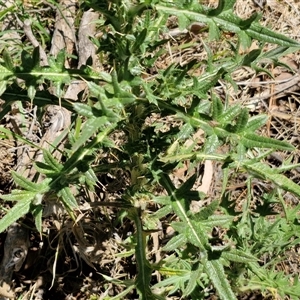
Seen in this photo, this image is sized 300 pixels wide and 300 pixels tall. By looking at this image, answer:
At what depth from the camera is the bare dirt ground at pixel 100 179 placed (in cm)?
298

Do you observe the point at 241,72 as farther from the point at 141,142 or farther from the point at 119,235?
the point at 141,142

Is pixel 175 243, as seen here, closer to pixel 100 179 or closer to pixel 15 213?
pixel 15 213

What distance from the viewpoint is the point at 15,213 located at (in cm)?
199

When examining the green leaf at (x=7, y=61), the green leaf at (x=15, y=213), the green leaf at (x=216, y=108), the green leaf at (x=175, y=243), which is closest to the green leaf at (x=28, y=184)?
the green leaf at (x=15, y=213)

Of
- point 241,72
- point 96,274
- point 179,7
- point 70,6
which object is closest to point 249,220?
→ point 96,274

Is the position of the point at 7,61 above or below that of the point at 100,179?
above

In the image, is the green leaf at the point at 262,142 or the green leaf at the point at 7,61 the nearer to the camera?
the green leaf at the point at 262,142

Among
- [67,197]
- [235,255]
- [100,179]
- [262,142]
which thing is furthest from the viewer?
[100,179]

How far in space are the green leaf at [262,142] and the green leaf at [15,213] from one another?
2.68 ft

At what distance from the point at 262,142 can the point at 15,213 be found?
3.00ft

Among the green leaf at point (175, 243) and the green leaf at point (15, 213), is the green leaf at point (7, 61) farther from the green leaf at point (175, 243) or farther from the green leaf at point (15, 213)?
the green leaf at point (175, 243)

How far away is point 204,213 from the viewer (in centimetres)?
210

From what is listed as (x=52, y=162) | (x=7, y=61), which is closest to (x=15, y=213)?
(x=52, y=162)

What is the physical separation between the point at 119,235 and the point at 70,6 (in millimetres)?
1654
